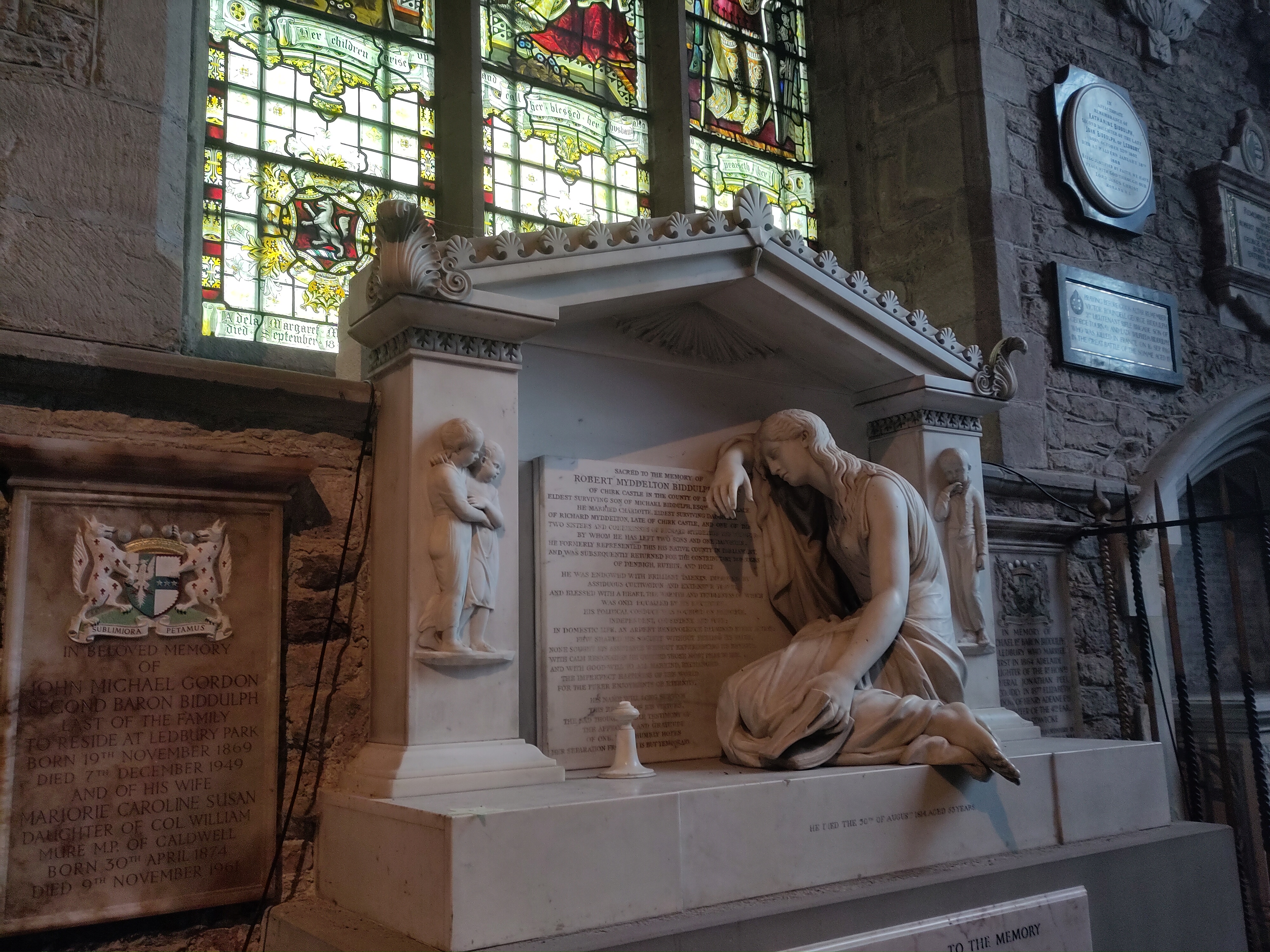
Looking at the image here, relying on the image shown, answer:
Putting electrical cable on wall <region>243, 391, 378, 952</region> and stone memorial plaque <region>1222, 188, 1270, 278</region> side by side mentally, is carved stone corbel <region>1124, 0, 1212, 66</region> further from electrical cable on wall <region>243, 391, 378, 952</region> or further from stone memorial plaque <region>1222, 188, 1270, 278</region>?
electrical cable on wall <region>243, 391, 378, 952</region>

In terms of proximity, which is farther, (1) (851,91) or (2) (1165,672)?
(1) (851,91)

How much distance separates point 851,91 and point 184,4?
4401mm

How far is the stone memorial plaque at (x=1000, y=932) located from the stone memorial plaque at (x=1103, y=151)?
4.89 metres

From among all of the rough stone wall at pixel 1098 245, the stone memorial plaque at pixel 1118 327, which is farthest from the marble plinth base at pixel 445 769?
the stone memorial plaque at pixel 1118 327

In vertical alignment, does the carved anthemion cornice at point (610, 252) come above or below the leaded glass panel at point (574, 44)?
below

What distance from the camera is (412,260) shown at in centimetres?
325

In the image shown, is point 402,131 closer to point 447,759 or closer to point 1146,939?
point 447,759

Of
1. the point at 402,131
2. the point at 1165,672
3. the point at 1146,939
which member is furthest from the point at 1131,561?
the point at 402,131

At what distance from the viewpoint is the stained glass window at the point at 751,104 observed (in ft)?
22.3

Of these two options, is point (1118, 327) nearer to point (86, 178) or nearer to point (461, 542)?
point (461, 542)

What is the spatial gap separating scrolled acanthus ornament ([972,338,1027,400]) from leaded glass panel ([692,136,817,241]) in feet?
7.30

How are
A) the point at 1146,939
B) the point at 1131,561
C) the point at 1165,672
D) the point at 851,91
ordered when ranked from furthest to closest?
the point at 851,91 < the point at 1165,672 < the point at 1131,561 < the point at 1146,939

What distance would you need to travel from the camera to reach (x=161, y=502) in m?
3.18

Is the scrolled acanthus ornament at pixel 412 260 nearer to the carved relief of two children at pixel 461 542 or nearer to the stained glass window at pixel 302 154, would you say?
the carved relief of two children at pixel 461 542
